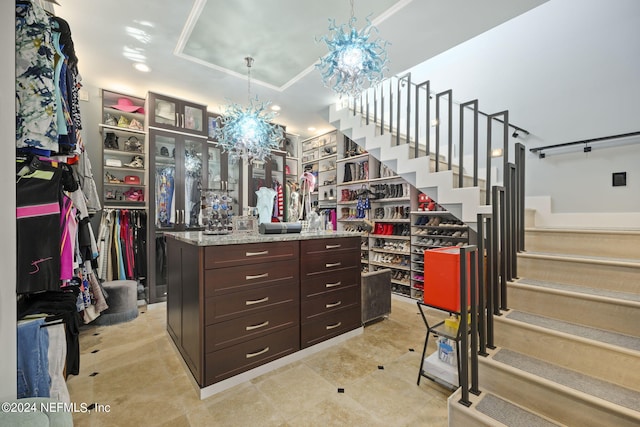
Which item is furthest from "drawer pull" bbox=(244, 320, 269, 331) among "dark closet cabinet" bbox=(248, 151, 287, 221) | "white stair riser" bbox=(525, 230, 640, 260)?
"dark closet cabinet" bbox=(248, 151, 287, 221)

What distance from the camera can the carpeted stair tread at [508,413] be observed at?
1.32 m

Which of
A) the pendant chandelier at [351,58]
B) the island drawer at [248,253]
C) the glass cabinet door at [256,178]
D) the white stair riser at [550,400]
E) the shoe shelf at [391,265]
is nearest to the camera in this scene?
the white stair riser at [550,400]

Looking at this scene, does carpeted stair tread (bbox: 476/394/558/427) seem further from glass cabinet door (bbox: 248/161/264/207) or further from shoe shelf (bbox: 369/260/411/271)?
glass cabinet door (bbox: 248/161/264/207)

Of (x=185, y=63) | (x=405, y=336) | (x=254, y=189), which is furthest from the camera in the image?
(x=254, y=189)

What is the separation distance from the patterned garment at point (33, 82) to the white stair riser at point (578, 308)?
10.2 feet

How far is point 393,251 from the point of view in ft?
14.4

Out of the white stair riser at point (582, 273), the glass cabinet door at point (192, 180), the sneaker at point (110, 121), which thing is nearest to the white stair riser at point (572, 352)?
the white stair riser at point (582, 273)

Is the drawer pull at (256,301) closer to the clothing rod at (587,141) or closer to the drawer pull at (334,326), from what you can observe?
the drawer pull at (334,326)

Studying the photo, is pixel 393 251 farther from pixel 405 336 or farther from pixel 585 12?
Result: pixel 585 12

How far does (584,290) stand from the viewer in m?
1.79

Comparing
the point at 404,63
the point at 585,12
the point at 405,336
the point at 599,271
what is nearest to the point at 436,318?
the point at 405,336

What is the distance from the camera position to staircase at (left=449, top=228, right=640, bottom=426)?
1.30 m

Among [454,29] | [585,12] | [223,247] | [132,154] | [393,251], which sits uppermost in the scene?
[585,12]

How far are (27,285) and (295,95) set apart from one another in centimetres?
360
